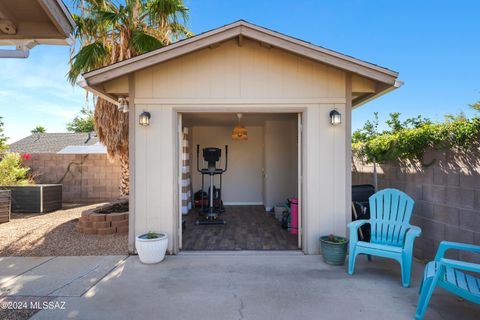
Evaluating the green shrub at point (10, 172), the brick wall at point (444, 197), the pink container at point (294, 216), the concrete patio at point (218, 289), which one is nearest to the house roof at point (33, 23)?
the concrete patio at point (218, 289)

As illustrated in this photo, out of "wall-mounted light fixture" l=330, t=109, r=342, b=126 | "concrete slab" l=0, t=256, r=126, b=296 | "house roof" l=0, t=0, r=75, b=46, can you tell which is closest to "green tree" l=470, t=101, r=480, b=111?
"wall-mounted light fixture" l=330, t=109, r=342, b=126

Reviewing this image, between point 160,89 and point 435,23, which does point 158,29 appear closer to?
point 160,89

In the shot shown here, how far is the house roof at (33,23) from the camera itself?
2.59 m

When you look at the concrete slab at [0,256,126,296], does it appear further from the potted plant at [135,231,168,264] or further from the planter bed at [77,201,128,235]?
the planter bed at [77,201,128,235]

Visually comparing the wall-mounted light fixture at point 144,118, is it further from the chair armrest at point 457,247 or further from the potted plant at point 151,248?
the chair armrest at point 457,247

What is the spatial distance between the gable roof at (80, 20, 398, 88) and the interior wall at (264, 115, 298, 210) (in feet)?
12.9

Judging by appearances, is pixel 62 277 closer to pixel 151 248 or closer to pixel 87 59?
pixel 151 248

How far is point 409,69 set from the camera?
1191 cm

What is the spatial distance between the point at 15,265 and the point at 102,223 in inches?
64.2

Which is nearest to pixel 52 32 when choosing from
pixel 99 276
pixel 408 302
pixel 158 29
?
pixel 99 276

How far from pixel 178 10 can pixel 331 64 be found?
4.18 metres

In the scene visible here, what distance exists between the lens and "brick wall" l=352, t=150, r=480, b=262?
10.3 ft

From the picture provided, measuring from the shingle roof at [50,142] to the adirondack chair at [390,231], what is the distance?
13.0 meters

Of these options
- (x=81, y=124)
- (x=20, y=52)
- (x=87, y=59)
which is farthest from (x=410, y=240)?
(x=81, y=124)
